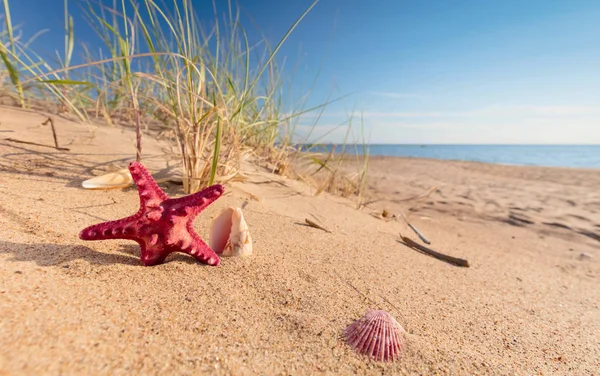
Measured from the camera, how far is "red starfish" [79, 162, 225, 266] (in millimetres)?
1129

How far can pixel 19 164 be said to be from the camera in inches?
82.7

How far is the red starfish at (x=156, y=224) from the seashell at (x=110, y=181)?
963 millimetres

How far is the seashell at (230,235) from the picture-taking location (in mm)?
1478

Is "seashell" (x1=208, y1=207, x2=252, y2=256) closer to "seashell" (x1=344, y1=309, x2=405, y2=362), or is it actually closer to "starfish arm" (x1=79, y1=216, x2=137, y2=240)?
"starfish arm" (x1=79, y1=216, x2=137, y2=240)

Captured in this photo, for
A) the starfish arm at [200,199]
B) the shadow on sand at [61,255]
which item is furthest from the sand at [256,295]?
the starfish arm at [200,199]

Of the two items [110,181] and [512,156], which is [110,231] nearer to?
[110,181]

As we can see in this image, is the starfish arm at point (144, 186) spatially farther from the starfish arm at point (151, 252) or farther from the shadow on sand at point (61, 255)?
the shadow on sand at point (61, 255)

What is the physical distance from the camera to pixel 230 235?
150cm

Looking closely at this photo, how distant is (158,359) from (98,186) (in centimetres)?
146

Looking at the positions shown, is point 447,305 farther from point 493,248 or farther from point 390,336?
point 493,248

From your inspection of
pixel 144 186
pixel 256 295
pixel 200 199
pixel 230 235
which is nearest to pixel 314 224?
pixel 230 235

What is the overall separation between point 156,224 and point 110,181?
1.05 metres

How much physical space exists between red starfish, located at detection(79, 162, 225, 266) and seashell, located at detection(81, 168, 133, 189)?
→ 3.16 feet

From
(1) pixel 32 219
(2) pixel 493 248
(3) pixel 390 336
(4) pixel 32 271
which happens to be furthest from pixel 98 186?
(2) pixel 493 248
